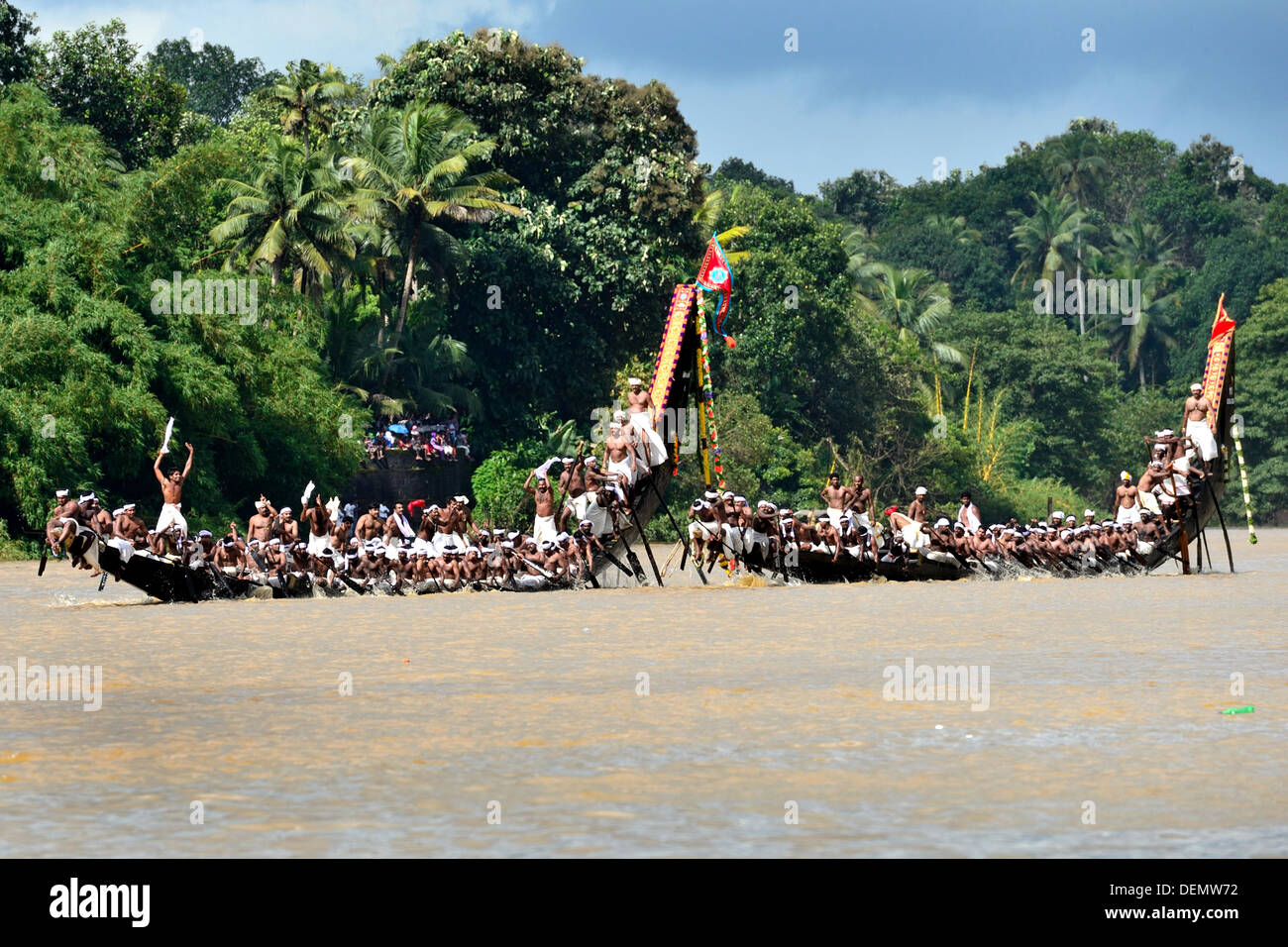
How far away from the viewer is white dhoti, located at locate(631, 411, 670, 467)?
2672 centimetres

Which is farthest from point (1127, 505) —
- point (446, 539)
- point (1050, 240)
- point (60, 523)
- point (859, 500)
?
point (1050, 240)

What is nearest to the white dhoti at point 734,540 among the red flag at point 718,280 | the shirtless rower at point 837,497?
the shirtless rower at point 837,497

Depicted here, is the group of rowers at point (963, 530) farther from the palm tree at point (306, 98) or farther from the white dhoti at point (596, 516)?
the palm tree at point (306, 98)

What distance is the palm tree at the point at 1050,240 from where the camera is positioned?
82750mm

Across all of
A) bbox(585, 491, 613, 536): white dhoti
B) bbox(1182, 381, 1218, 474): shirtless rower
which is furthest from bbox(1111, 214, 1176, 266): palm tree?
bbox(585, 491, 613, 536): white dhoti

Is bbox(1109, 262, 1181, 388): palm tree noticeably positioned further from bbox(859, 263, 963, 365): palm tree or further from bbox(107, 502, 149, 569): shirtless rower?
bbox(107, 502, 149, 569): shirtless rower

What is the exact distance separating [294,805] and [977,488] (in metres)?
52.2

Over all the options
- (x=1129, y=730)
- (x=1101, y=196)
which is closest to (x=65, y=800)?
(x=1129, y=730)

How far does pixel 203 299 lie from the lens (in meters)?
39.4

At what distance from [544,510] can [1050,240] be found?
6240cm

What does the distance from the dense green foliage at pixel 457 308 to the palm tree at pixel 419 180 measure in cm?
10

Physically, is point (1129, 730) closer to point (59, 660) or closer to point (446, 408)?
point (59, 660)
